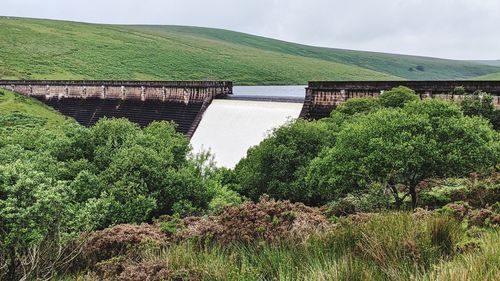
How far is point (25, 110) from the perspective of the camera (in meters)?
58.2

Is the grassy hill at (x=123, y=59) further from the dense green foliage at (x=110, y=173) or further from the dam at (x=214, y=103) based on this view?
the dense green foliage at (x=110, y=173)

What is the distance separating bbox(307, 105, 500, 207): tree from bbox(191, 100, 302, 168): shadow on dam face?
60.4 feet

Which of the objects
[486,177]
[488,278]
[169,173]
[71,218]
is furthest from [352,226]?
[169,173]

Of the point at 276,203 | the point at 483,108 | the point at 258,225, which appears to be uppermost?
the point at 483,108

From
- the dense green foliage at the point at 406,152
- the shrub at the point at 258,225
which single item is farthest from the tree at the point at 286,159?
the shrub at the point at 258,225

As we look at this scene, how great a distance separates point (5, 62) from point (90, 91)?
36.7 meters

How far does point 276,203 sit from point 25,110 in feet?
177

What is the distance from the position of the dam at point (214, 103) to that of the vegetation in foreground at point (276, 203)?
4894 mm

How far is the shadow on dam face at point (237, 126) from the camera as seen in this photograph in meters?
40.4

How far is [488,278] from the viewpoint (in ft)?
17.3

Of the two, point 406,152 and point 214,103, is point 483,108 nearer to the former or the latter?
point 406,152

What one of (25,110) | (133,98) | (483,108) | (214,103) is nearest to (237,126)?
(214,103)

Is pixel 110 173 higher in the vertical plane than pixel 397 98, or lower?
lower

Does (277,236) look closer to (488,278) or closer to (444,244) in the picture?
(444,244)
